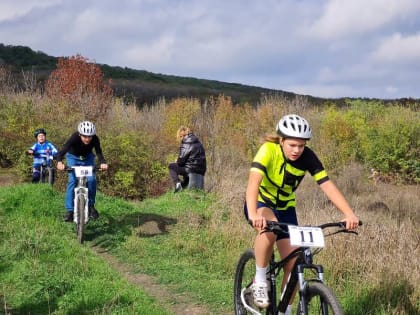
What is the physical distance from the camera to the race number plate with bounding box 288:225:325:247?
4.11 meters

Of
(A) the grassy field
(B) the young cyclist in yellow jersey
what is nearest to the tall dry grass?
(A) the grassy field

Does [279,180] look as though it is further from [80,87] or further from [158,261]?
[80,87]

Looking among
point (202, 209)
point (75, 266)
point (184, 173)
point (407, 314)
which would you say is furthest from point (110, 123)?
point (407, 314)

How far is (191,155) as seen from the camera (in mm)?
13227

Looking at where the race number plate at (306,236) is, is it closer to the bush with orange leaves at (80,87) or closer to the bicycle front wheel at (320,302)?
the bicycle front wheel at (320,302)

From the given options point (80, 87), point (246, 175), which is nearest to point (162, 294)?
point (246, 175)

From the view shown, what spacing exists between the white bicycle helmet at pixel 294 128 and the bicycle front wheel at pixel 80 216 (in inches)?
208

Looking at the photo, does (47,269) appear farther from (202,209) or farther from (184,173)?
(184,173)

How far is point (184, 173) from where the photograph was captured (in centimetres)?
1380

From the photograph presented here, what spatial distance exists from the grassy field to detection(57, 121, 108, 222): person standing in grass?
0.52 metres

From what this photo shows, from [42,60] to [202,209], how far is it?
76685mm

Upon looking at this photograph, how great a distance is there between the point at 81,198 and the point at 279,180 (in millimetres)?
5111

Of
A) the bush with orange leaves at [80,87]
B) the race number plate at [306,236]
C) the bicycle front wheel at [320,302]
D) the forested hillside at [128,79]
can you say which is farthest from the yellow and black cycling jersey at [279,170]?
the forested hillside at [128,79]

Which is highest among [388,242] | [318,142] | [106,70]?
[106,70]
